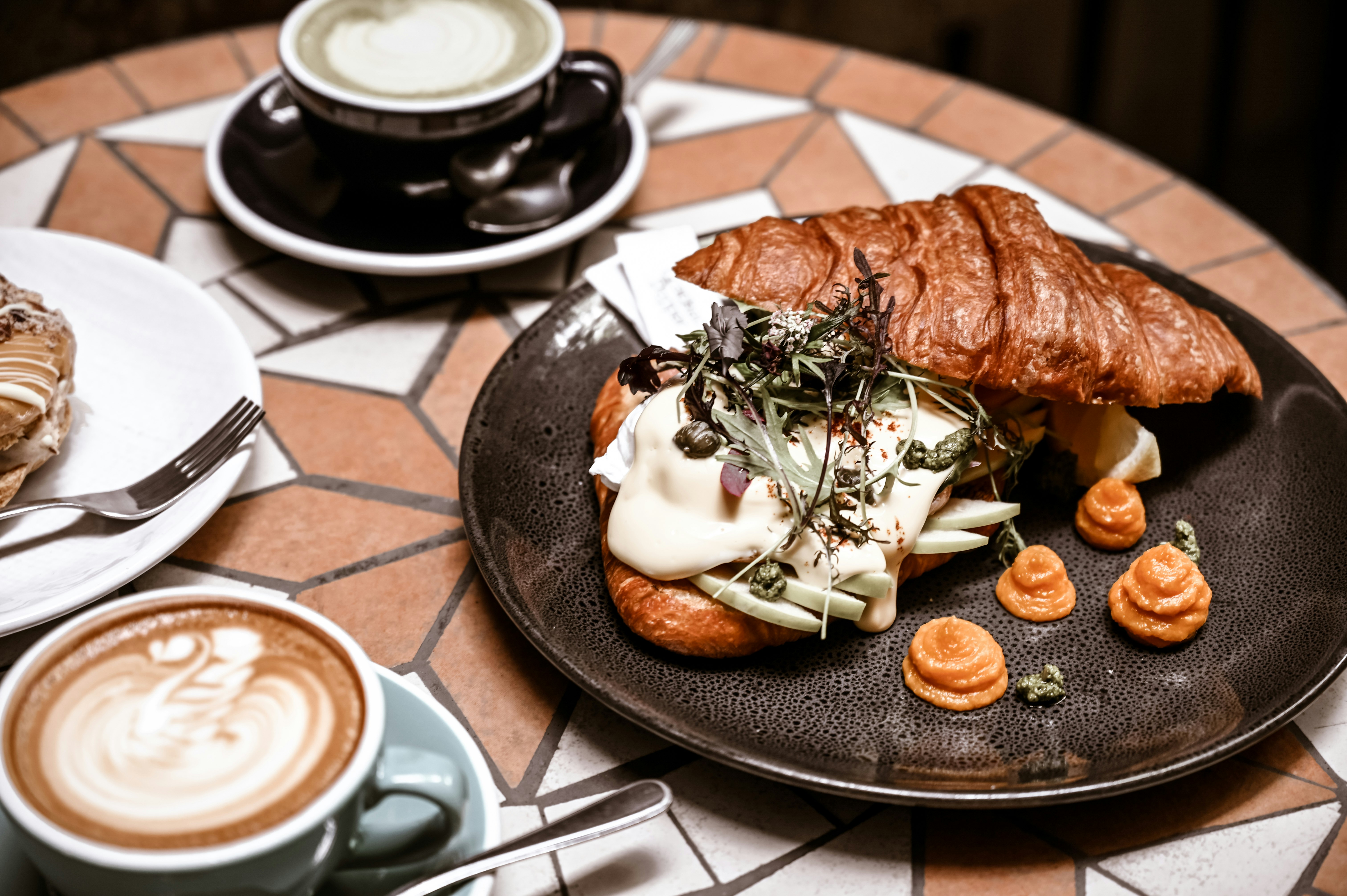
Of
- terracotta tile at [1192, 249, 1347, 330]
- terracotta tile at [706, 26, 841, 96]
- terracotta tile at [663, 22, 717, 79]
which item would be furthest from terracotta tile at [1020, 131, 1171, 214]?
terracotta tile at [663, 22, 717, 79]

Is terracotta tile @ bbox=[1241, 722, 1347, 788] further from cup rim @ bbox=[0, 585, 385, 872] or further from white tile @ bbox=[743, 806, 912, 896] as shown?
cup rim @ bbox=[0, 585, 385, 872]

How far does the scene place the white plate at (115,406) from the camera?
1368mm

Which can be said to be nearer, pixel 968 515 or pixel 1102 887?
pixel 1102 887

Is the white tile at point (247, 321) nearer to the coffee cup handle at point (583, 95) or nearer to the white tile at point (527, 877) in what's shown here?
the coffee cup handle at point (583, 95)

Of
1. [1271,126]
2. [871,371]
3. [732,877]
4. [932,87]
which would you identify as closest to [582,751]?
[732,877]

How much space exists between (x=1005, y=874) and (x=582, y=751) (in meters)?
0.49

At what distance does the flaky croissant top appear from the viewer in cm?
150

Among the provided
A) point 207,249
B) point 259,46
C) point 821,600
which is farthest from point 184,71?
point 821,600

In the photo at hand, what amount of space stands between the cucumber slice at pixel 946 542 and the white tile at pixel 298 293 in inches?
42.5

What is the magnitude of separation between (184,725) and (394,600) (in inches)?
20.3

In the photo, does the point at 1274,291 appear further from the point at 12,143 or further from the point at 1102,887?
the point at 12,143

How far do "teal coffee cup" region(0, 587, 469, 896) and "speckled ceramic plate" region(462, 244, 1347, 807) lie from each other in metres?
0.28

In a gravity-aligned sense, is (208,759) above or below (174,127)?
above

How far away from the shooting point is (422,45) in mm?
2092
